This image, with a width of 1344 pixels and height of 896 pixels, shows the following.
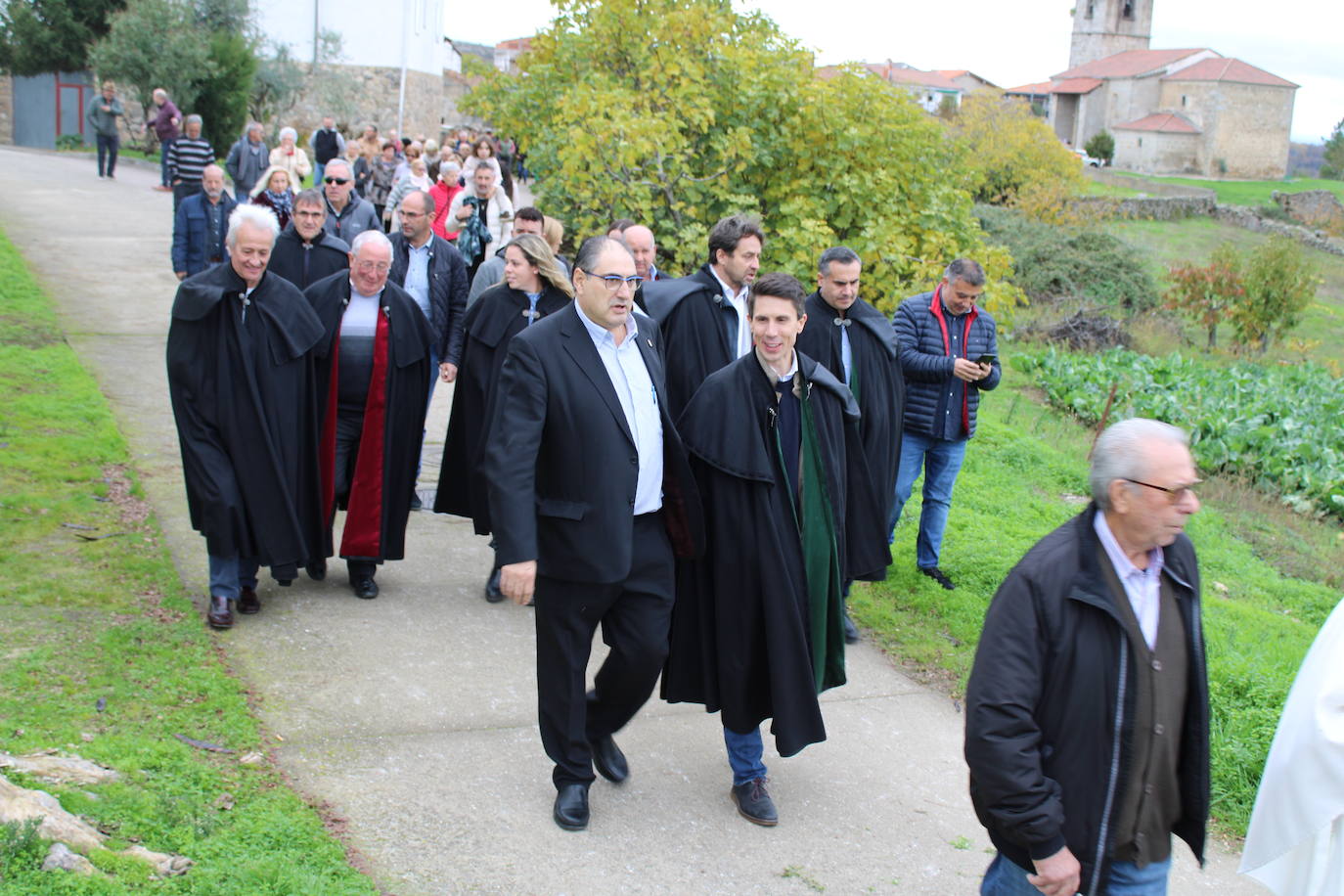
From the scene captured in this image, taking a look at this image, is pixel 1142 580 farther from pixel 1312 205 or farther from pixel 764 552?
pixel 1312 205

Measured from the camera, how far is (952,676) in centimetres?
633

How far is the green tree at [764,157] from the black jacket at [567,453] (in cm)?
518

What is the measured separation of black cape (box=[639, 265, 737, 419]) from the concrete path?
4.91ft

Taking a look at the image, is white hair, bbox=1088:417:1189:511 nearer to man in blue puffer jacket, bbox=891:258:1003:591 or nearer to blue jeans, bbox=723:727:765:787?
blue jeans, bbox=723:727:765:787

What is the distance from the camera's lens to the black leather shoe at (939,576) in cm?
755

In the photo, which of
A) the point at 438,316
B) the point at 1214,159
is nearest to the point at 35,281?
the point at 438,316

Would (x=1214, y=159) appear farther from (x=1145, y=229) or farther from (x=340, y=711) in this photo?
(x=340, y=711)

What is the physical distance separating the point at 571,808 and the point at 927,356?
145 inches

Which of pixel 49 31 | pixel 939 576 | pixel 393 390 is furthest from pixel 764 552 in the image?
pixel 49 31

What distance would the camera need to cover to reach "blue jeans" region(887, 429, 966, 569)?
7.41 m

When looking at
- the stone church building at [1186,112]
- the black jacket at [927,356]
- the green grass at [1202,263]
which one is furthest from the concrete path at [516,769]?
the stone church building at [1186,112]

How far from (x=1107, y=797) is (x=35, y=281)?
13782 millimetres

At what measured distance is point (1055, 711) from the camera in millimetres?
3090

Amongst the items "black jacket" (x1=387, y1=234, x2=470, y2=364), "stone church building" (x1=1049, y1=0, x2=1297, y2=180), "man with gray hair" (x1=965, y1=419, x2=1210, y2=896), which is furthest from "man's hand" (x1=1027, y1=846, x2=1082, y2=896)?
"stone church building" (x1=1049, y1=0, x2=1297, y2=180)
